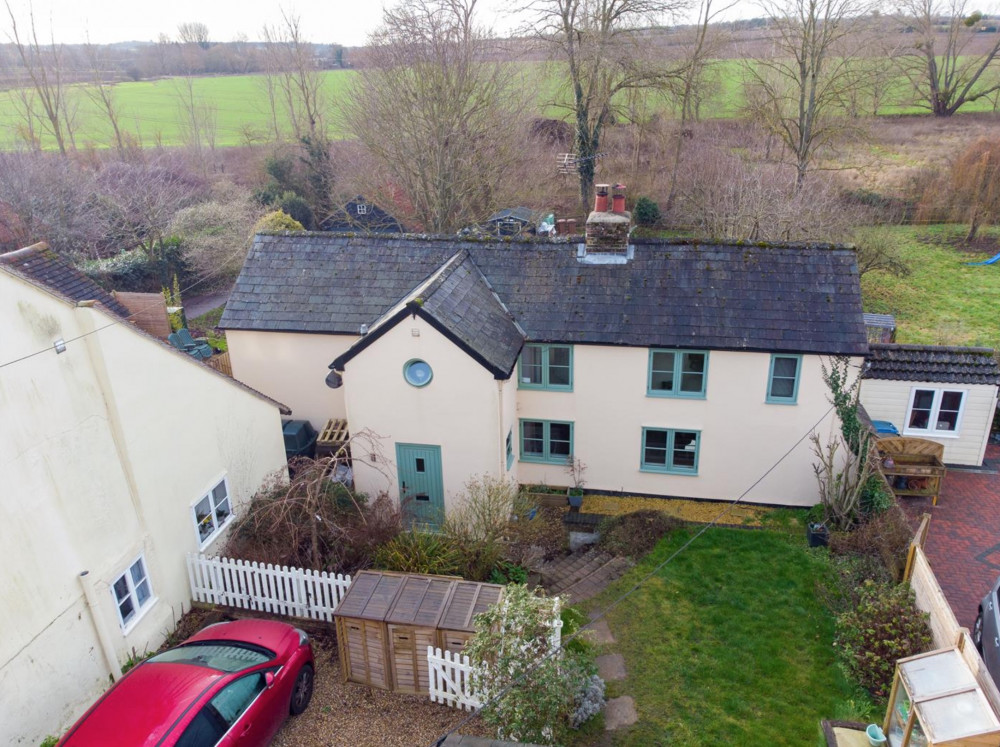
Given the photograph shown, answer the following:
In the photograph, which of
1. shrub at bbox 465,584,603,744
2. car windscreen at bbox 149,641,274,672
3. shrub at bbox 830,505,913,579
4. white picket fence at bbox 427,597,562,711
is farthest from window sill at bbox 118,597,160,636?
shrub at bbox 830,505,913,579

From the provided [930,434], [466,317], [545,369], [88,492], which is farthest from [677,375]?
[88,492]

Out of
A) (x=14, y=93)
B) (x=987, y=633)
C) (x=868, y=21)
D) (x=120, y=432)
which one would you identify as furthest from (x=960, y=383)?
(x=14, y=93)

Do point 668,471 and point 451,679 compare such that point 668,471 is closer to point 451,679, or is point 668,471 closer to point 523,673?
point 451,679

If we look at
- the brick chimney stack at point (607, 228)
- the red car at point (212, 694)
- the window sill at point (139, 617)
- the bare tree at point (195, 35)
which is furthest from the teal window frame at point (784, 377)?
the bare tree at point (195, 35)

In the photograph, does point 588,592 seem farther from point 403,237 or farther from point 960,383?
point 960,383

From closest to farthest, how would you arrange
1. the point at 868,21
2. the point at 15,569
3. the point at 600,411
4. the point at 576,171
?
the point at 15,569
the point at 600,411
the point at 868,21
the point at 576,171

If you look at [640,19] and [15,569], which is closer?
[15,569]
